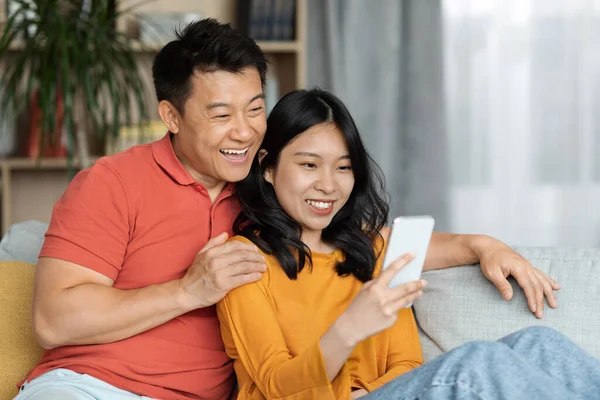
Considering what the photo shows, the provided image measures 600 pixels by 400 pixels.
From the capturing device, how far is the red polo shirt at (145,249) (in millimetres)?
1536

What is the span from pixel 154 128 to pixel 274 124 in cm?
167

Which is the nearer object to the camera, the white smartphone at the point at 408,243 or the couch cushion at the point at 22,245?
the white smartphone at the point at 408,243

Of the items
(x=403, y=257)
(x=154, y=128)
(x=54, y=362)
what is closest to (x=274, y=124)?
(x=403, y=257)

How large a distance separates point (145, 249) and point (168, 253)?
0.05 meters

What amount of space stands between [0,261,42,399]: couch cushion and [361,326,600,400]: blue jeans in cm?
75

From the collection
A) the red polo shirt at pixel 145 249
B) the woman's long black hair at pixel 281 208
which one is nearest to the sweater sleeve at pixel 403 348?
the woman's long black hair at pixel 281 208

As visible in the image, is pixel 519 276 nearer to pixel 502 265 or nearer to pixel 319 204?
pixel 502 265

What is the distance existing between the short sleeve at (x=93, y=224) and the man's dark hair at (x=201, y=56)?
0.22 metres

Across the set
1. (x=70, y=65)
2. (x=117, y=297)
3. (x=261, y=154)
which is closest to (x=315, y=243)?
(x=261, y=154)

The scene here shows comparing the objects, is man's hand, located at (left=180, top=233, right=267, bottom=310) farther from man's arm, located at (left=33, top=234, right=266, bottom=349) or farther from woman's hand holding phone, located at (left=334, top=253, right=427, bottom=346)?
woman's hand holding phone, located at (left=334, top=253, right=427, bottom=346)

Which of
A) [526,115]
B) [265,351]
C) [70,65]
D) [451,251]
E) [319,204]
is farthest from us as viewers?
[526,115]

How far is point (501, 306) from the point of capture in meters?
1.67

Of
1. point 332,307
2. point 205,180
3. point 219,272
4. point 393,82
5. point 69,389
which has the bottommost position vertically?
point 69,389

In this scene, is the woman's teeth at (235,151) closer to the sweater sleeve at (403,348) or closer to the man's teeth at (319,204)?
the man's teeth at (319,204)
